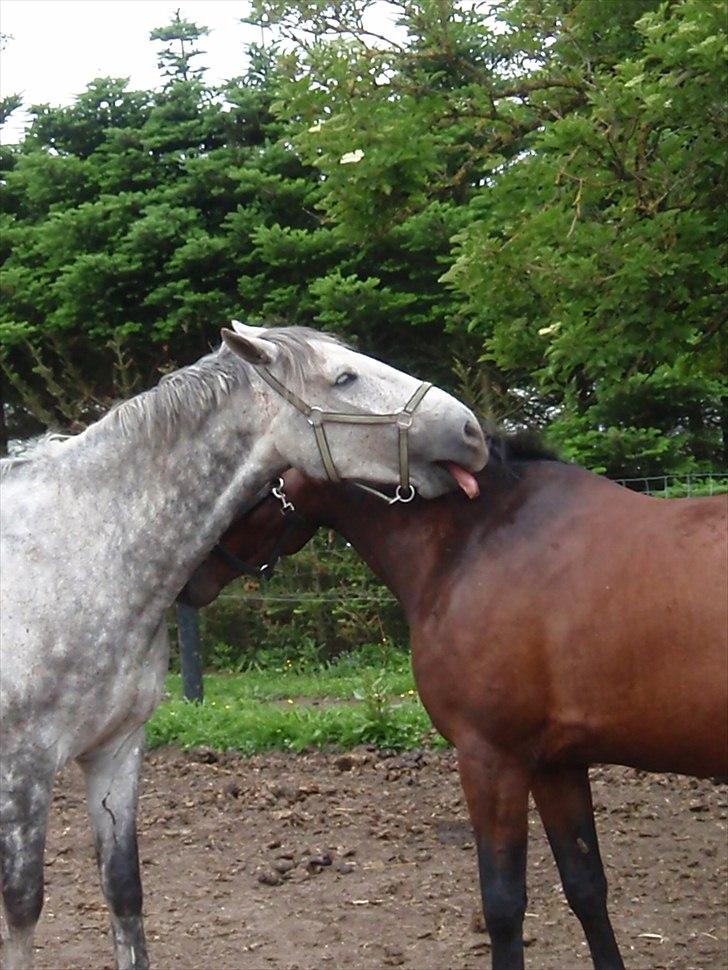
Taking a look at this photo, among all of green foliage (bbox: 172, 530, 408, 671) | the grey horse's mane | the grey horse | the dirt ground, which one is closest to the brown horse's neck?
the grey horse

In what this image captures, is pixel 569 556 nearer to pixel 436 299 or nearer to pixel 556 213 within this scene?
pixel 556 213

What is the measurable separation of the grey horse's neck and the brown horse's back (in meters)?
0.70

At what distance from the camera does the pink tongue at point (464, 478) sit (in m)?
3.39

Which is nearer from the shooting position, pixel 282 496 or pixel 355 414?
pixel 355 414

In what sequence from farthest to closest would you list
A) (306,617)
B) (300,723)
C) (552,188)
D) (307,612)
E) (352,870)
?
(306,617)
(307,612)
(300,723)
(352,870)
(552,188)

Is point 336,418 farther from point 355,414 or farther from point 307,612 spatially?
point 307,612

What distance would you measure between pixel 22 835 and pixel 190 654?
487cm

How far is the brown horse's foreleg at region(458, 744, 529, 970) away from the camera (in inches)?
129

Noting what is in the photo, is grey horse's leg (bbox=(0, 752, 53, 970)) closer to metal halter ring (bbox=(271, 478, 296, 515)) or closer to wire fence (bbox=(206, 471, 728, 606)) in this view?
metal halter ring (bbox=(271, 478, 296, 515))

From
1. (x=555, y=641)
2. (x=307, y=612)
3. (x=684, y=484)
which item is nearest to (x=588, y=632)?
(x=555, y=641)

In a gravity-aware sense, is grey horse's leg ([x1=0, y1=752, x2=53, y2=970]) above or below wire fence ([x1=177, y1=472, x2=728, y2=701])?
above

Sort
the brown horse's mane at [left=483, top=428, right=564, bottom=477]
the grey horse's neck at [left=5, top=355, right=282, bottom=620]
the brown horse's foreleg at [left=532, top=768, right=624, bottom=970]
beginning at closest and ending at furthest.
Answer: the grey horse's neck at [left=5, top=355, right=282, bottom=620] < the brown horse's foreleg at [left=532, top=768, right=624, bottom=970] < the brown horse's mane at [left=483, top=428, right=564, bottom=477]

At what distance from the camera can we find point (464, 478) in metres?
3.40

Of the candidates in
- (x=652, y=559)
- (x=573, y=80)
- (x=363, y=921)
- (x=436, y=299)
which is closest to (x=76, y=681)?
(x=652, y=559)
